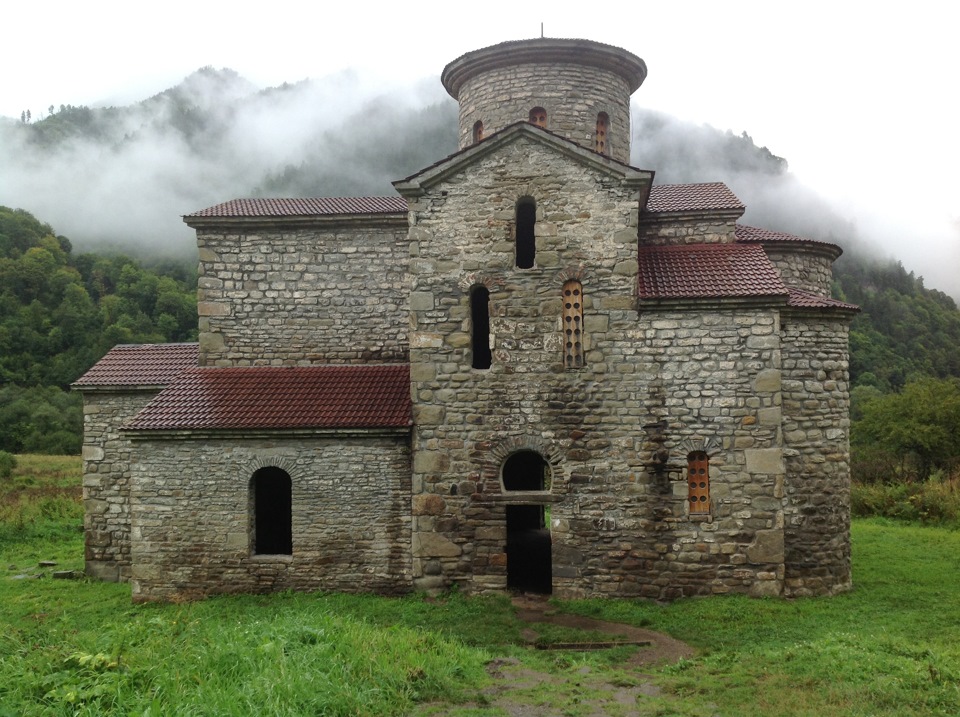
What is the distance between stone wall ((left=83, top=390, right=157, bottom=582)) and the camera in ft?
51.6

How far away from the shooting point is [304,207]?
1573 cm

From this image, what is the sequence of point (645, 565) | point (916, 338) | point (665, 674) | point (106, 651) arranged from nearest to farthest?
1. point (106, 651)
2. point (665, 674)
3. point (645, 565)
4. point (916, 338)

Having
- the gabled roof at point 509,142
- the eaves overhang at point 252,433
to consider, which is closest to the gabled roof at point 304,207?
the gabled roof at point 509,142

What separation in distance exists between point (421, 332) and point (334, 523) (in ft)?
11.5

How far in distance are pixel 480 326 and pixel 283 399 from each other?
3707 mm

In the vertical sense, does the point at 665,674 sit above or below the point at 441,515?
below

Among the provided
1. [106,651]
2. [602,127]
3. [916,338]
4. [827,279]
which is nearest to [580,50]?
[602,127]

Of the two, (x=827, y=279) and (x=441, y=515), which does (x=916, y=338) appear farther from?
(x=441, y=515)

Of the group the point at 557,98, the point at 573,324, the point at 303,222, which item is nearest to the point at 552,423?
the point at 573,324

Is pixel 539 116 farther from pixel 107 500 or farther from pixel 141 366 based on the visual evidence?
pixel 107 500

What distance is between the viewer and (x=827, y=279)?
49.2 ft

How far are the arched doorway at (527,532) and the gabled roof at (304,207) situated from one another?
5.47 metres

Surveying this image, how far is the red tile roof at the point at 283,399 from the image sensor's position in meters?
13.4

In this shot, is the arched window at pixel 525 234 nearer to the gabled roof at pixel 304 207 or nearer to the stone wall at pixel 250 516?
the gabled roof at pixel 304 207
